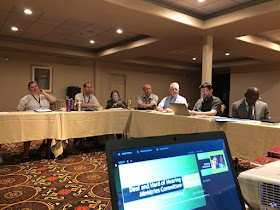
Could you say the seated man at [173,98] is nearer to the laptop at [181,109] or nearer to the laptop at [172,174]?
the laptop at [181,109]

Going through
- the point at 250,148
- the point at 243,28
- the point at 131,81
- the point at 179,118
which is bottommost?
the point at 250,148

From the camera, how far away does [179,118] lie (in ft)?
9.75

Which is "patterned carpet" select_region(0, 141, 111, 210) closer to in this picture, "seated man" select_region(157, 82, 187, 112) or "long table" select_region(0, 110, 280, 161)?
"long table" select_region(0, 110, 280, 161)

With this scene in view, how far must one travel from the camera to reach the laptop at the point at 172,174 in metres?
0.51

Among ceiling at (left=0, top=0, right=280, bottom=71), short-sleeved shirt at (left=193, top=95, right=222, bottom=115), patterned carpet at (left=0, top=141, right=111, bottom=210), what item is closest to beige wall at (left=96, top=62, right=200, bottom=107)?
ceiling at (left=0, top=0, right=280, bottom=71)

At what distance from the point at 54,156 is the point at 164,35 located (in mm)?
3537

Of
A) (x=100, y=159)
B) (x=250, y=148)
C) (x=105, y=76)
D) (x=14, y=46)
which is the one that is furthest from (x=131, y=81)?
(x=250, y=148)

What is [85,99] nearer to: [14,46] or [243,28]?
[243,28]

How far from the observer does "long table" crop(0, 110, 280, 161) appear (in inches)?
86.0

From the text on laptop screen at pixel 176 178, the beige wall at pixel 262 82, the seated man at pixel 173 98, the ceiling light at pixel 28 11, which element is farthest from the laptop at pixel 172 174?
the beige wall at pixel 262 82

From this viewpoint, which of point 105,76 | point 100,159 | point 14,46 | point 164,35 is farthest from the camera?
point 105,76

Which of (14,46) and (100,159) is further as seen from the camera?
(14,46)

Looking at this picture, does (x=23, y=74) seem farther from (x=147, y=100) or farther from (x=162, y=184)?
(x=162, y=184)

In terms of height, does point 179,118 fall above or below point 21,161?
above
